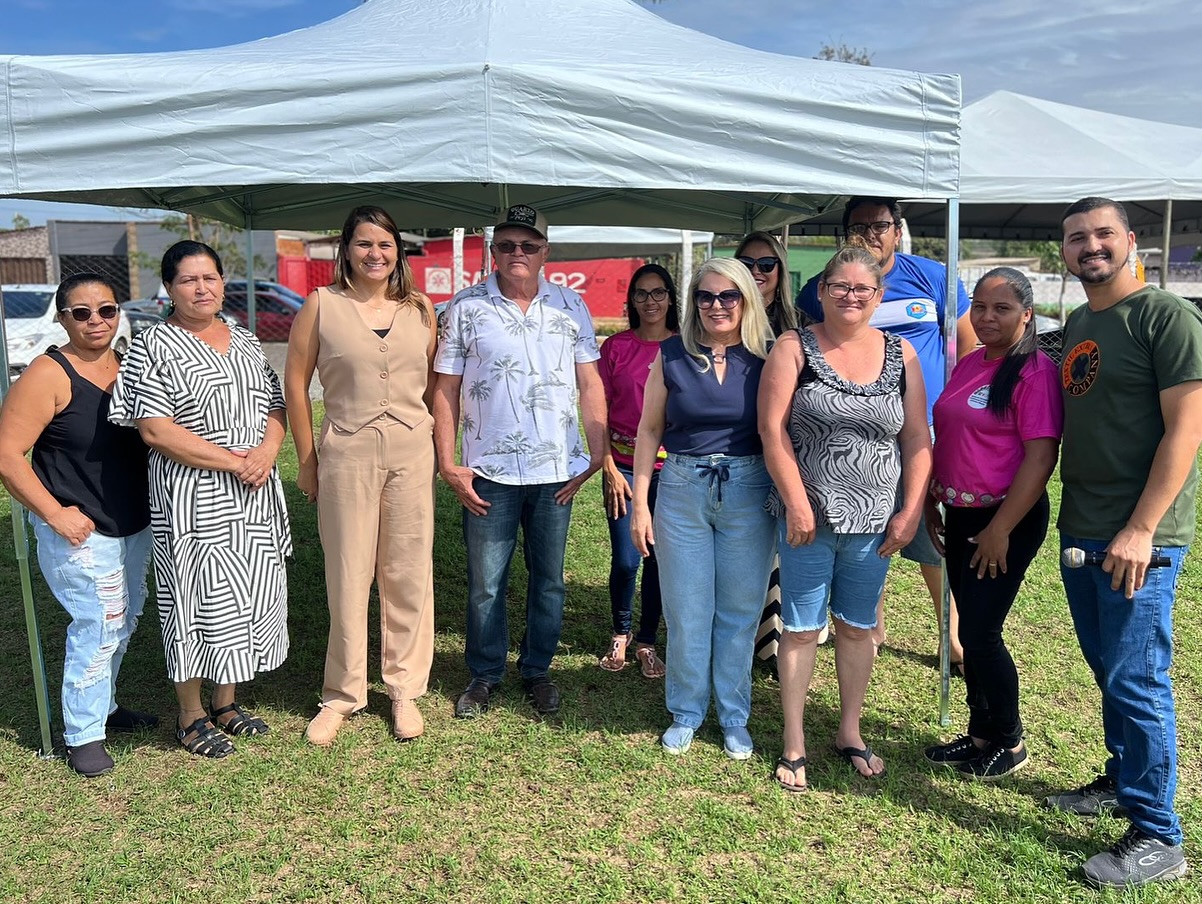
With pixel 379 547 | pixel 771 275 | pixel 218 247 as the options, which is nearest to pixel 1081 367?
pixel 771 275

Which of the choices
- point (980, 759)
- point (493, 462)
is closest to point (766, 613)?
point (980, 759)

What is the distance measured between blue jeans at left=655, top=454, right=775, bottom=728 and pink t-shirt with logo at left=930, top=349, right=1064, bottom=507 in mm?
573

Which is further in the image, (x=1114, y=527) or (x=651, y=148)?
(x=651, y=148)

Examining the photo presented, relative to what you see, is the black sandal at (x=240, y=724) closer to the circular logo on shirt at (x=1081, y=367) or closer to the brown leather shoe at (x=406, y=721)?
the brown leather shoe at (x=406, y=721)

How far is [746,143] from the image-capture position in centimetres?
307

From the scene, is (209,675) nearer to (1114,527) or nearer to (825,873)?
(825,873)

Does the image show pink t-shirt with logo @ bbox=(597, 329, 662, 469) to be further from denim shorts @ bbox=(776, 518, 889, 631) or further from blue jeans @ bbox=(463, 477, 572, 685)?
denim shorts @ bbox=(776, 518, 889, 631)

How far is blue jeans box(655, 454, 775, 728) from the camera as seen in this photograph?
2.95 metres

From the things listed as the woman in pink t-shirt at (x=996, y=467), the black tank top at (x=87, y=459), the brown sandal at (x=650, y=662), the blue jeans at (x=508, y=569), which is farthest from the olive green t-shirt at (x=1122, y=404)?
the black tank top at (x=87, y=459)

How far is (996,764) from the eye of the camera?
2986 mm

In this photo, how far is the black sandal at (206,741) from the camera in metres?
3.14

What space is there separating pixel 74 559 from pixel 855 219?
3.02 metres

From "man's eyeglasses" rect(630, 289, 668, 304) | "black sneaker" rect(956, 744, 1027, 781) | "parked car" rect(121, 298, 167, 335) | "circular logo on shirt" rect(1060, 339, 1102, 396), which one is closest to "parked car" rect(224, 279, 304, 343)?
"parked car" rect(121, 298, 167, 335)

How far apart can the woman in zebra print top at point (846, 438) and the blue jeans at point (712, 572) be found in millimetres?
153
